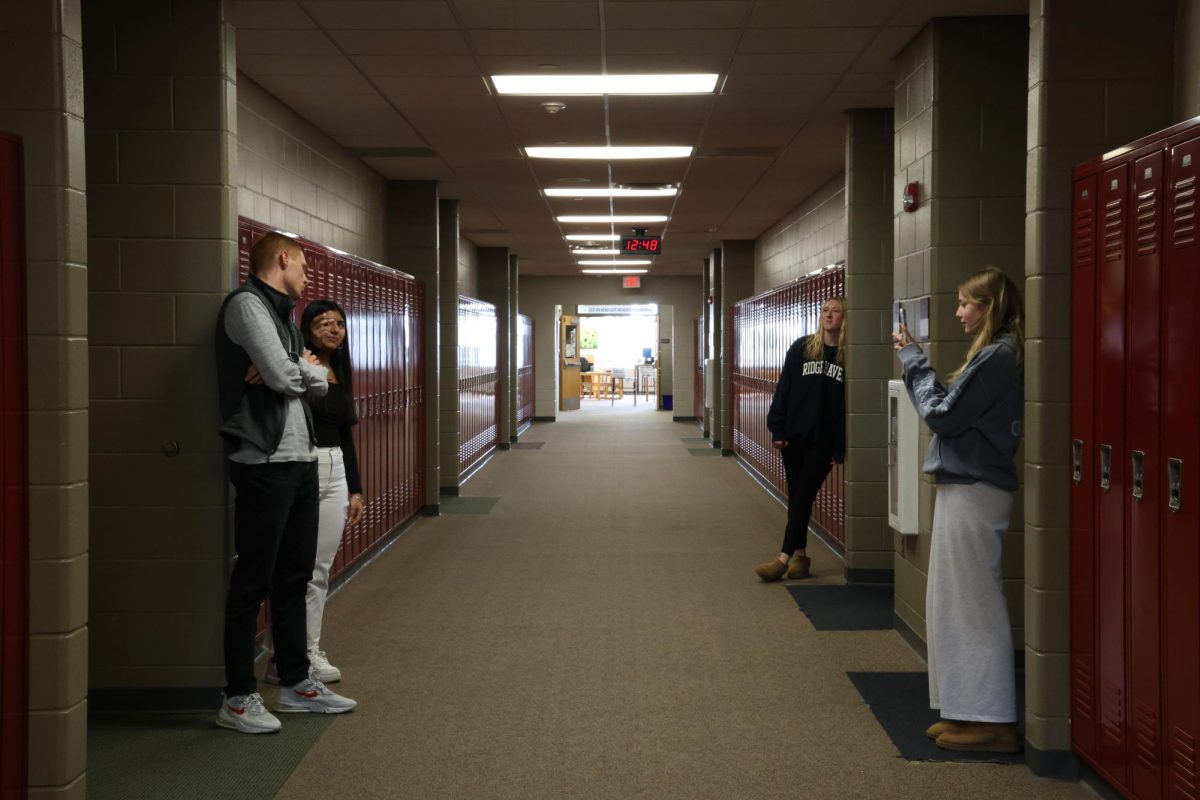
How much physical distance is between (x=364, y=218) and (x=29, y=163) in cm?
578

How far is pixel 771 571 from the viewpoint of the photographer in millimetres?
6504

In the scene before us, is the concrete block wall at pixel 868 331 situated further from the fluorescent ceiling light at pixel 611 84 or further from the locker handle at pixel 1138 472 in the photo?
the locker handle at pixel 1138 472

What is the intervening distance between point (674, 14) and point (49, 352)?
3.00 m

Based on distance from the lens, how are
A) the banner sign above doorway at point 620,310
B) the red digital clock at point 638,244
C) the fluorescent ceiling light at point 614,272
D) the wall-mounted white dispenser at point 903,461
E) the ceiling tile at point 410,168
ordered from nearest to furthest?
1. the wall-mounted white dispenser at point 903,461
2. the ceiling tile at point 410,168
3. the red digital clock at point 638,244
4. the fluorescent ceiling light at point 614,272
5. the banner sign above doorway at point 620,310

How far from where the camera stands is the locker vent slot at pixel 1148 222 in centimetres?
289

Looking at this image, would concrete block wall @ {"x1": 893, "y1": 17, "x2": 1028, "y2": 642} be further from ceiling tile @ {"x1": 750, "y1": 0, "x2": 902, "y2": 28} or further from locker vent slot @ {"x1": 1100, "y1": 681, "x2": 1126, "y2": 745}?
locker vent slot @ {"x1": 1100, "y1": 681, "x2": 1126, "y2": 745}

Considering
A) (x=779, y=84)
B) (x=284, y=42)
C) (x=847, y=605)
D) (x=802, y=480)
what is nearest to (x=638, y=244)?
(x=802, y=480)

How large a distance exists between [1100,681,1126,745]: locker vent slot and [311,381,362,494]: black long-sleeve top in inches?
107

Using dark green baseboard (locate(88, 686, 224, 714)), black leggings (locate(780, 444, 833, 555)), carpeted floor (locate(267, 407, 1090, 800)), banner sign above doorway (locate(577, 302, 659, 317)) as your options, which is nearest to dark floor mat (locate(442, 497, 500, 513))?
carpeted floor (locate(267, 407, 1090, 800))

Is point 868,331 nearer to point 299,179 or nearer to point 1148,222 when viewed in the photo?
point 299,179

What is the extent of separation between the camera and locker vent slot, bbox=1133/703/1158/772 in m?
2.91

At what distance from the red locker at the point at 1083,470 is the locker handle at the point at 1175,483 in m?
0.46

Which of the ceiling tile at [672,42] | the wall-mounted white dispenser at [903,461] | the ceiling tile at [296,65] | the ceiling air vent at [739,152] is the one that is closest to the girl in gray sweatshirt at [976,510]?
the wall-mounted white dispenser at [903,461]

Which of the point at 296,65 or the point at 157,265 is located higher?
the point at 296,65
